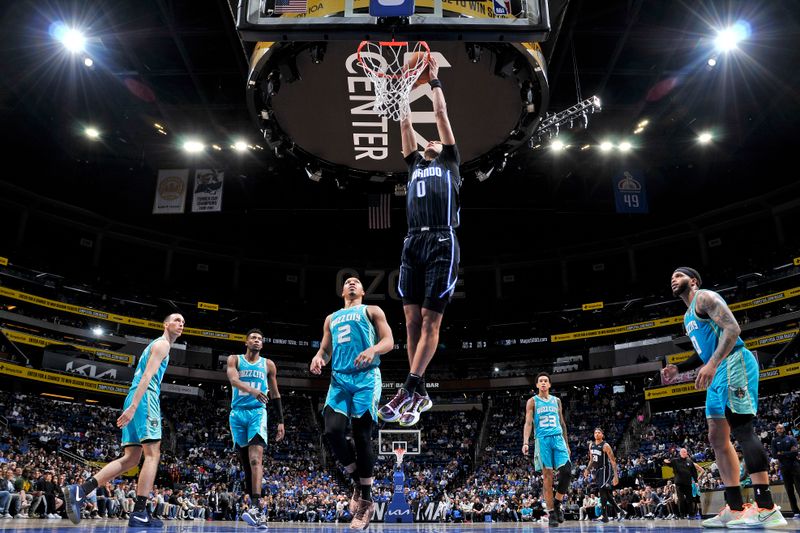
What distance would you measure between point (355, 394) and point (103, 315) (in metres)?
32.5

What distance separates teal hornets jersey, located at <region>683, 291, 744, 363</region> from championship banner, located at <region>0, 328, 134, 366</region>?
32078 mm

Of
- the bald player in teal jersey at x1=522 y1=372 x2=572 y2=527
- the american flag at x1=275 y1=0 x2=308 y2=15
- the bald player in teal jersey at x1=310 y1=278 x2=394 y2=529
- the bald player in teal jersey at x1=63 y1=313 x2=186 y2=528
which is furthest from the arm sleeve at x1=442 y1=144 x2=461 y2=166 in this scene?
the bald player in teal jersey at x1=522 y1=372 x2=572 y2=527

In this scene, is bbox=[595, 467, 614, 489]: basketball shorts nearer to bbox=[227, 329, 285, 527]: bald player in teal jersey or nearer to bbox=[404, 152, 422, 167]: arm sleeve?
bbox=[227, 329, 285, 527]: bald player in teal jersey

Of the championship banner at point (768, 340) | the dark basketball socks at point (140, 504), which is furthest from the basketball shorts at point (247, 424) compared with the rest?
the championship banner at point (768, 340)

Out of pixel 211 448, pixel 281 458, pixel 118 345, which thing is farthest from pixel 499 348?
pixel 118 345

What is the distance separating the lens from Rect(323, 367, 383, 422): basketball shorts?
5945 mm

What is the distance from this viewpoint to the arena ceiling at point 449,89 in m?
19.0

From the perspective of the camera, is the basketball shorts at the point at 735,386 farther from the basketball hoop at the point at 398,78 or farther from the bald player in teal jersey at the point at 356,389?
the basketball hoop at the point at 398,78

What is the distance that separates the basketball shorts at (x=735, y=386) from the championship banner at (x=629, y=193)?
2103 cm

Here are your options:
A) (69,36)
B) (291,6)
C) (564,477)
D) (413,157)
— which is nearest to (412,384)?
(413,157)

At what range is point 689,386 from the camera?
102 feet

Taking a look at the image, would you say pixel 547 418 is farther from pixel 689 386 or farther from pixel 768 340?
pixel 768 340

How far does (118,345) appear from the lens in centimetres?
3550

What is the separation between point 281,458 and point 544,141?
21286mm
